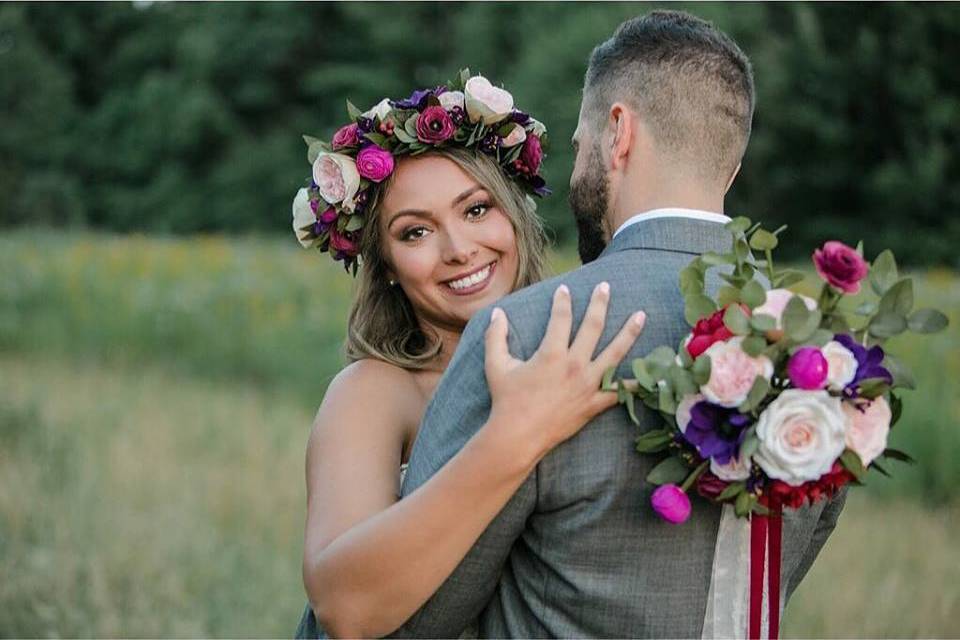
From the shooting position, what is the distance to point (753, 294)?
7.38 ft

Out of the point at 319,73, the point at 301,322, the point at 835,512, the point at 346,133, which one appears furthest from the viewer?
the point at 319,73

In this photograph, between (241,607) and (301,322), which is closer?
(241,607)

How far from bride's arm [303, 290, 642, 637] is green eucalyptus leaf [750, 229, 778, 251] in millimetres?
278

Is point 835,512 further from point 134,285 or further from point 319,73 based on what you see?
point 319,73

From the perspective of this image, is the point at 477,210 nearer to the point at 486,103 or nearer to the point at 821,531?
the point at 486,103

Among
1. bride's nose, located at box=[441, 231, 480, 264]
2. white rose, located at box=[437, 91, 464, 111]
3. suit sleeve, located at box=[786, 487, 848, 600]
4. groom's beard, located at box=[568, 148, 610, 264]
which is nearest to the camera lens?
groom's beard, located at box=[568, 148, 610, 264]

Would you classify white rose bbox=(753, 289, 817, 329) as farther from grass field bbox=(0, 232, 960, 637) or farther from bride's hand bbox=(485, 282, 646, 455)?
grass field bbox=(0, 232, 960, 637)

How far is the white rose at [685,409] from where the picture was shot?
229 centimetres

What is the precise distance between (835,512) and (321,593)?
1289 millimetres

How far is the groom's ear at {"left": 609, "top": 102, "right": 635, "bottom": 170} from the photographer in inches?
105

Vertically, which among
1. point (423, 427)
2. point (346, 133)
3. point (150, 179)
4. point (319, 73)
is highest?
point (346, 133)

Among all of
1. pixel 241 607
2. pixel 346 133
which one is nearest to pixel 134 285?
pixel 241 607

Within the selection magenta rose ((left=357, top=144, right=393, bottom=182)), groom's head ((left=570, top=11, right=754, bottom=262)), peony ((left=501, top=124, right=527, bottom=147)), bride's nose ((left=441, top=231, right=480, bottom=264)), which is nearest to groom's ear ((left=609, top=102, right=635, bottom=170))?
groom's head ((left=570, top=11, right=754, bottom=262))

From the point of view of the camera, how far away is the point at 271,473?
9203mm
